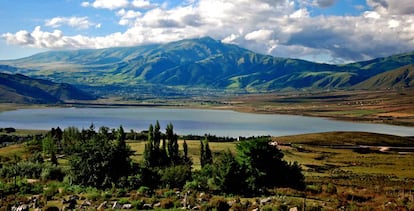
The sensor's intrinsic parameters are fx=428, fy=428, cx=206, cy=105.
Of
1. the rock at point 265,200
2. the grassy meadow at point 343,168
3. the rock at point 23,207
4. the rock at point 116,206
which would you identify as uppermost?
the rock at point 265,200

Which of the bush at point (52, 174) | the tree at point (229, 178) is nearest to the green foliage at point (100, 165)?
the bush at point (52, 174)

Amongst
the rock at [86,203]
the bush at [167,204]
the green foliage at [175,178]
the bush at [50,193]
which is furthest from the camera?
the green foliage at [175,178]

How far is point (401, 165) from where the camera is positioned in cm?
8638

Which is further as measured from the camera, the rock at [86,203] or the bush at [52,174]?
the bush at [52,174]

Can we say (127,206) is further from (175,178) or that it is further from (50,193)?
(175,178)

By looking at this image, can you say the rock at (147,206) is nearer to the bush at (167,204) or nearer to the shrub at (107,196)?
the bush at (167,204)

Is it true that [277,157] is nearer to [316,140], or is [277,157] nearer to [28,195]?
[28,195]

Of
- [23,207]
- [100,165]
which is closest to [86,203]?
[23,207]

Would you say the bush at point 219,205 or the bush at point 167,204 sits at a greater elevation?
the bush at point 219,205

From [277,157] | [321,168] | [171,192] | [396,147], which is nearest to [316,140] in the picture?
[396,147]

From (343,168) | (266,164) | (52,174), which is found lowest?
(343,168)

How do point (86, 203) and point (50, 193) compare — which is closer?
point (86, 203)

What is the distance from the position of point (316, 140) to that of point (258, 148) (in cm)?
10185

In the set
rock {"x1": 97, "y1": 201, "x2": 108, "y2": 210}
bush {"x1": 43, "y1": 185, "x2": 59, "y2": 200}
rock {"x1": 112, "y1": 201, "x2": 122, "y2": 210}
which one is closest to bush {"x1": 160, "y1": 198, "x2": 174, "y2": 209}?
rock {"x1": 112, "y1": 201, "x2": 122, "y2": 210}
